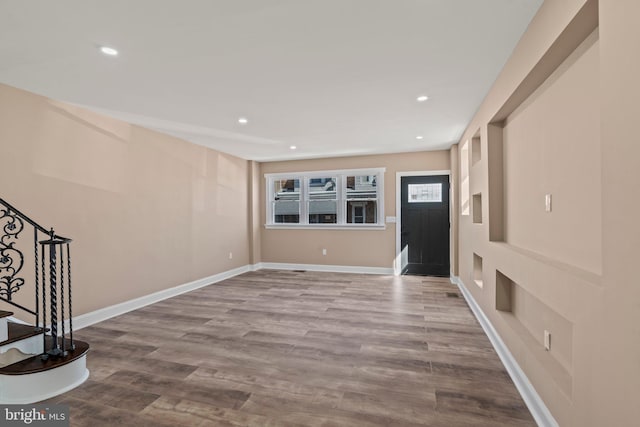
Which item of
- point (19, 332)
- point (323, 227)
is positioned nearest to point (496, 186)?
point (323, 227)

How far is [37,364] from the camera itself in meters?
2.22

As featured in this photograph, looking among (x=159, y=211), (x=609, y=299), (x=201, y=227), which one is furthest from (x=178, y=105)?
(x=609, y=299)

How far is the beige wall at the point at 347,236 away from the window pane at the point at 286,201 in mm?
276

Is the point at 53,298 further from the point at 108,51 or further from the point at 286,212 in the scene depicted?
the point at 286,212

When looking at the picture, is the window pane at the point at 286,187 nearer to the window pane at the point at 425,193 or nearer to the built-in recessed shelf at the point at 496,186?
the window pane at the point at 425,193

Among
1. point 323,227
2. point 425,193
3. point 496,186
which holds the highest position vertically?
point 425,193

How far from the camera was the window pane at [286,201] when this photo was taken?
23.0ft

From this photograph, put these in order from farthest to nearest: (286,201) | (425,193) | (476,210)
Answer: (286,201), (425,193), (476,210)

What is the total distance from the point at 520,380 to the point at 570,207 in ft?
4.24

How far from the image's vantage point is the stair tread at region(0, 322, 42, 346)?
7.54 ft

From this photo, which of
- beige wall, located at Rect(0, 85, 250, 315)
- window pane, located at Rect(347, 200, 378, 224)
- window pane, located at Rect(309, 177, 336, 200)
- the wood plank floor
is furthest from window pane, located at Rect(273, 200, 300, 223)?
the wood plank floor

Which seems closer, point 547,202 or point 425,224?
point 547,202

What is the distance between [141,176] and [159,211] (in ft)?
1.89

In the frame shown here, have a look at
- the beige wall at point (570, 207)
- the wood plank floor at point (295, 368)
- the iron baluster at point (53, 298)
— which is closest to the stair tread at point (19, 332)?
the iron baluster at point (53, 298)
